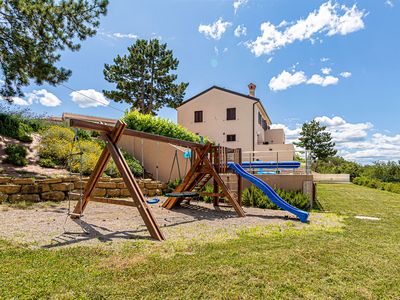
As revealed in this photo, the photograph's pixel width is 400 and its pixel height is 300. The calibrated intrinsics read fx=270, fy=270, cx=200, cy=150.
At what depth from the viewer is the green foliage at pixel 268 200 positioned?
34.2ft

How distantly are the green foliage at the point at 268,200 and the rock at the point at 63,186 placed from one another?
6.66 m

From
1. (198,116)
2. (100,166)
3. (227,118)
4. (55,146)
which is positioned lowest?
(100,166)

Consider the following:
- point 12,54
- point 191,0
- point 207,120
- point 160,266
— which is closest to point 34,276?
point 160,266

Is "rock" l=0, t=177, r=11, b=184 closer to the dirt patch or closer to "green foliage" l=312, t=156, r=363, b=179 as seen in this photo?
the dirt patch

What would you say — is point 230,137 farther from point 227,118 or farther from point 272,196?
point 272,196

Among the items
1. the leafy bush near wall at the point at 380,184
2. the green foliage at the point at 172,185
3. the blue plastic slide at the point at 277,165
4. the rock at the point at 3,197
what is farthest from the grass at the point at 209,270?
the leafy bush near wall at the point at 380,184

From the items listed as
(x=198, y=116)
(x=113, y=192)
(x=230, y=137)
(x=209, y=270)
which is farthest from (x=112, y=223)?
(x=198, y=116)

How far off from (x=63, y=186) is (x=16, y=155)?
2.98 m

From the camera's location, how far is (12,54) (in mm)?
11086

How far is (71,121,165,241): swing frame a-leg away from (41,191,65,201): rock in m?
2.82

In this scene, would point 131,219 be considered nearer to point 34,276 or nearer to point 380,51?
point 34,276

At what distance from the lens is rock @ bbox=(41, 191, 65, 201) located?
9195 millimetres

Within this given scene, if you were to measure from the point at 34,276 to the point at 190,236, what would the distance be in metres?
3.06

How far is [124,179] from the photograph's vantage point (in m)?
6.21
